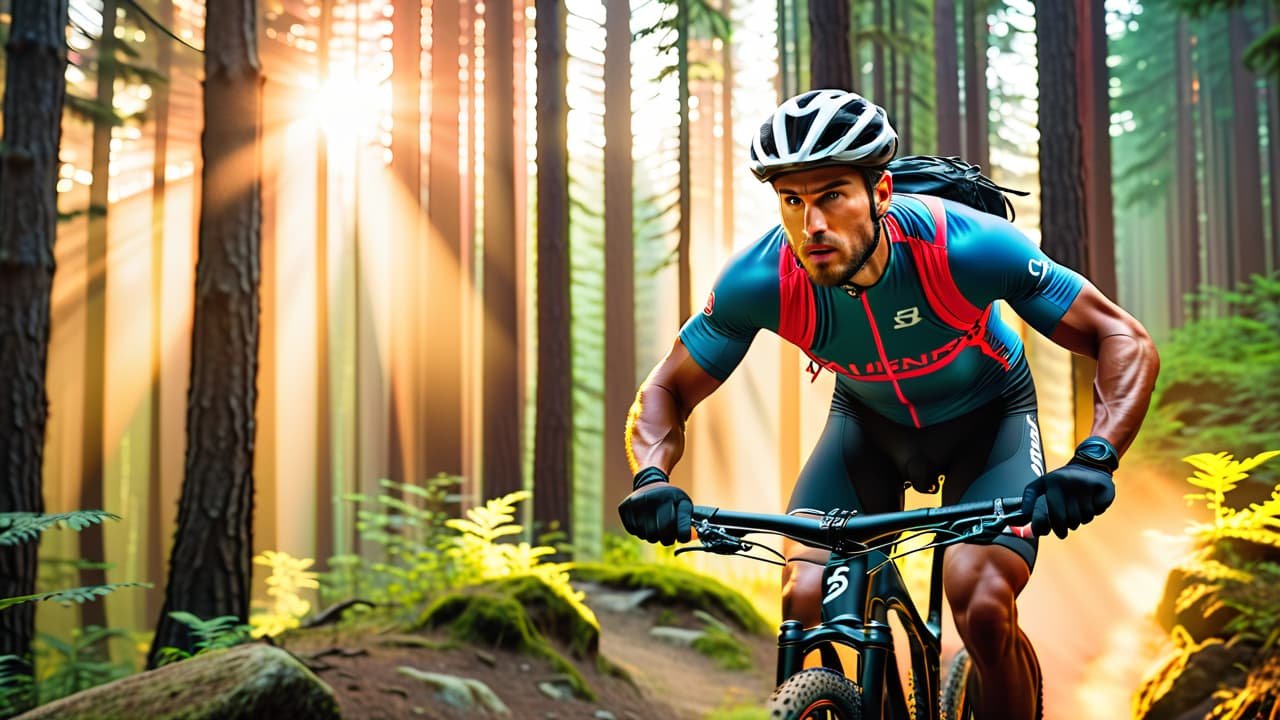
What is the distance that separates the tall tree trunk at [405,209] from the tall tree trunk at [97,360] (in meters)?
5.79

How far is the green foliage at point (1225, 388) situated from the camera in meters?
14.0

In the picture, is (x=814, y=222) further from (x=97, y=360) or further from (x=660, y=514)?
(x=97, y=360)

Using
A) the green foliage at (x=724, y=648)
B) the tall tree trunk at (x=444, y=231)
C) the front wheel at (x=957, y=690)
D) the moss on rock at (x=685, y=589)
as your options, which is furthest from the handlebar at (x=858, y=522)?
the tall tree trunk at (x=444, y=231)

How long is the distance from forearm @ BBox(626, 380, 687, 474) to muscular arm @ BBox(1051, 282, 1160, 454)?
1265mm

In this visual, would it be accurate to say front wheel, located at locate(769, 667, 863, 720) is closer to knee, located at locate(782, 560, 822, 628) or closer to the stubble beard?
knee, located at locate(782, 560, 822, 628)

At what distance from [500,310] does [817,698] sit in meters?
13.5

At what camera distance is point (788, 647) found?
9.60ft

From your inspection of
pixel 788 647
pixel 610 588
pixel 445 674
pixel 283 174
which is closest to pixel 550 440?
pixel 610 588

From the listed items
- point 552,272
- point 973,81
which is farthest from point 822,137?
point 973,81

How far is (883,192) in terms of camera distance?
3.11m

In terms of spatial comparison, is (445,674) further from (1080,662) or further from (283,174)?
(283,174)

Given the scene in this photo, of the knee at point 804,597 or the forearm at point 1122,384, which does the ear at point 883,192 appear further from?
the knee at point 804,597

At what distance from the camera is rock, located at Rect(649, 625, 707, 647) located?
33.1 feet

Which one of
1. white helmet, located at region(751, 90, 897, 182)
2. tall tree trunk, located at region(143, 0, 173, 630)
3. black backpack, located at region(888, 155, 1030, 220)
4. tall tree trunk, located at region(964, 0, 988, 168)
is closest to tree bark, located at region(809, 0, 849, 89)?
black backpack, located at region(888, 155, 1030, 220)
